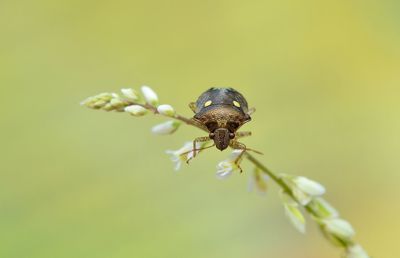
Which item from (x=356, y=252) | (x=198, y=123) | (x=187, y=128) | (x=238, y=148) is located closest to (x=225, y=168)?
(x=238, y=148)

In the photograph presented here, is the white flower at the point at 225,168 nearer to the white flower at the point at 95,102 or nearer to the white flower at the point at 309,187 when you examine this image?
the white flower at the point at 309,187

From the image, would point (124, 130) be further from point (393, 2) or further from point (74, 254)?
point (393, 2)

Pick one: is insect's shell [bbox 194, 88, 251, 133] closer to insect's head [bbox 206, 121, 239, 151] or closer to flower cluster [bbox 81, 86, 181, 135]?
insect's head [bbox 206, 121, 239, 151]

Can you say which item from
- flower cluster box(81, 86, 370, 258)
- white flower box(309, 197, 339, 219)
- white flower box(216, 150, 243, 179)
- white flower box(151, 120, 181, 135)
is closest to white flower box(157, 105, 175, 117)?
flower cluster box(81, 86, 370, 258)

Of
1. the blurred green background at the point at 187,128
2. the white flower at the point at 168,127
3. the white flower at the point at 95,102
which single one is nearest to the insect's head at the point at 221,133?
the white flower at the point at 168,127

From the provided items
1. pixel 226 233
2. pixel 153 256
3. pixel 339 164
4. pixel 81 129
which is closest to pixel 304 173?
pixel 339 164

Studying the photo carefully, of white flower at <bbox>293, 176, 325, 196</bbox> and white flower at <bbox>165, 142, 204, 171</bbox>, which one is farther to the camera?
white flower at <bbox>165, 142, 204, 171</bbox>

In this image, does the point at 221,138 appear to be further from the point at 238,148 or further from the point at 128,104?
the point at 128,104
